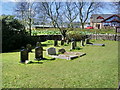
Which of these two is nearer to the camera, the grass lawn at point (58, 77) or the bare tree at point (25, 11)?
the grass lawn at point (58, 77)

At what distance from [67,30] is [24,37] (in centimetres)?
924

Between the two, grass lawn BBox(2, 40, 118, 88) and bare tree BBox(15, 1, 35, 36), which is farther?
bare tree BBox(15, 1, 35, 36)

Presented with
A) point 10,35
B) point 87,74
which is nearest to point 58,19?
point 10,35

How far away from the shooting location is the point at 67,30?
27562 mm

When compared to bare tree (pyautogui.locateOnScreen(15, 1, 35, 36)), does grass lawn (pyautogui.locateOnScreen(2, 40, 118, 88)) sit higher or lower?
lower

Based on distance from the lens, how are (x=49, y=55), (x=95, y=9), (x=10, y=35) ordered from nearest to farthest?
(x=49, y=55)
(x=10, y=35)
(x=95, y=9)

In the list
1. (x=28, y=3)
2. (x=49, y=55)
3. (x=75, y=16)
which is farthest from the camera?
(x=75, y=16)

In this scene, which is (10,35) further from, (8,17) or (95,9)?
(95,9)

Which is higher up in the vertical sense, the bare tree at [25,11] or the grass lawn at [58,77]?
the bare tree at [25,11]

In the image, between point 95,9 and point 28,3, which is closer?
point 28,3

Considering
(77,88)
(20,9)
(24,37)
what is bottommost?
(77,88)

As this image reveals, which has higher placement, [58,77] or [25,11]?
[25,11]

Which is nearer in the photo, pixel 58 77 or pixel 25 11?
pixel 58 77

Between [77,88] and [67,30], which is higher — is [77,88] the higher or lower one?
the lower one
